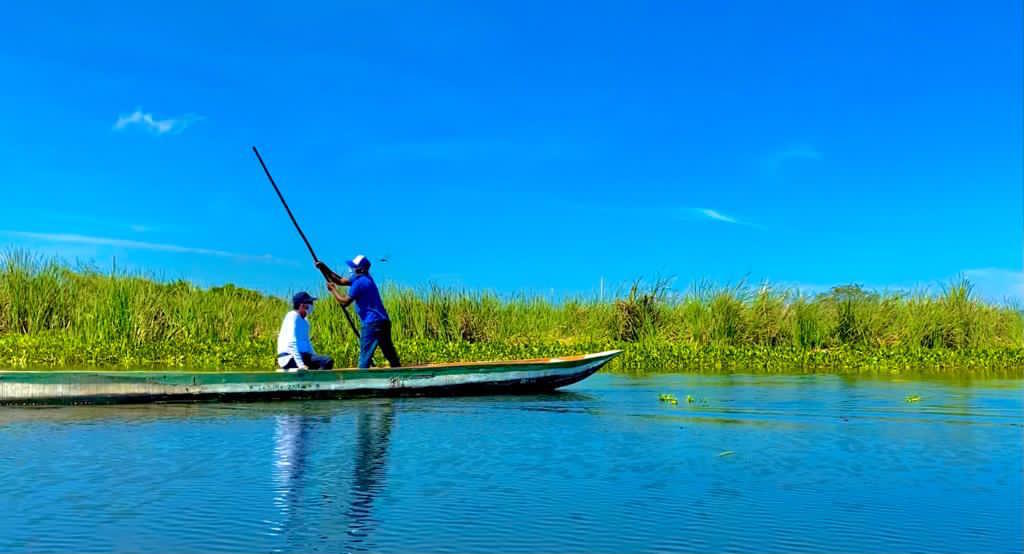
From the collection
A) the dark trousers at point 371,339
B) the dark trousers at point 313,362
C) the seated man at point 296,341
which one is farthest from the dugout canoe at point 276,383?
the dark trousers at point 371,339

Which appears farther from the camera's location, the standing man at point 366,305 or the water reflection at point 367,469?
the standing man at point 366,305

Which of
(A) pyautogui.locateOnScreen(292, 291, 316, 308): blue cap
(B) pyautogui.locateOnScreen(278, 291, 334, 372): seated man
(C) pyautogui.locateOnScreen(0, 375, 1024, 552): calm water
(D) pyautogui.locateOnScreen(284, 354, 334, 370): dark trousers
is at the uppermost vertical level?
(A) pyautogui.locateOnScreen(292, 291, 316, 308): blue cap

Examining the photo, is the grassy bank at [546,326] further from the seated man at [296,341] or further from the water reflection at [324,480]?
the water reflection at [324,480]

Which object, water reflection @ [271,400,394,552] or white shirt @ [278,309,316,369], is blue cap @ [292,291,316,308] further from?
water reflection @ [271,400,394,552]

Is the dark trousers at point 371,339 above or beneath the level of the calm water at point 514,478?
above

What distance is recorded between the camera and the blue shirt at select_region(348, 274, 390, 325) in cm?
1411

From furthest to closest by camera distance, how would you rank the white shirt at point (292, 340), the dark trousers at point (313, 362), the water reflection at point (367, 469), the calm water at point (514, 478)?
the dark trousers at point (313, 362)
the white shirt at point (292, 340)
the water reflection at point (367, 469)
the calm water at point (514, 478)

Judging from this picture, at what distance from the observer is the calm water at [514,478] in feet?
18.7

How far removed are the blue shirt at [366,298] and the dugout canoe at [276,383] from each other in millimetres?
1068

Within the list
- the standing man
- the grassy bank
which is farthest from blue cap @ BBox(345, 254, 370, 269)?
the grassy bank

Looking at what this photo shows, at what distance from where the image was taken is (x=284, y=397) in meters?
13.1

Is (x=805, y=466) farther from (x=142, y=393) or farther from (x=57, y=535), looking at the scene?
(x=142, y=393)

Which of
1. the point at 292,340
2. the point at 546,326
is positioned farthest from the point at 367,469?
the point at 546,326

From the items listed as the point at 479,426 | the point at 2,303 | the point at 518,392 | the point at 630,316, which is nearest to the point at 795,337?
the point at 630,316
